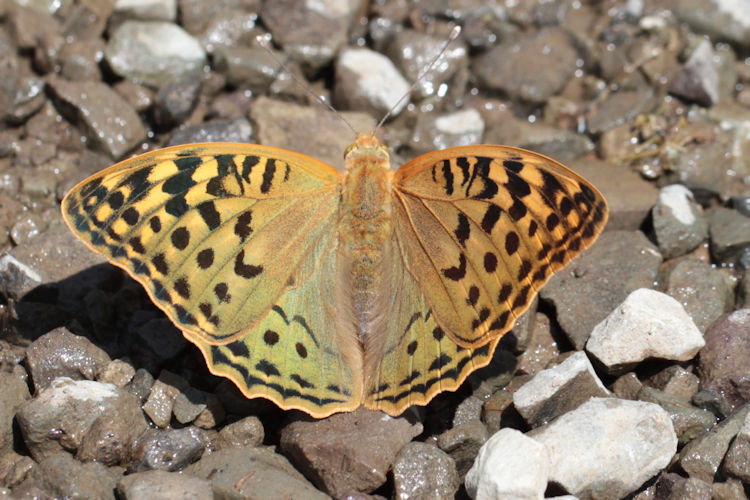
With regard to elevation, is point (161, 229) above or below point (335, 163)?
above

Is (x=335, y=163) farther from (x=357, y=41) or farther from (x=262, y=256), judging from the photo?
(x=262, y=256)

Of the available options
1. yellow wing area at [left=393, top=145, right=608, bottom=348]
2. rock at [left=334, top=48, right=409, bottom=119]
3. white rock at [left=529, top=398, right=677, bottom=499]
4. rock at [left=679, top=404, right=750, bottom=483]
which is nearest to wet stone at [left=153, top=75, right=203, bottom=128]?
rock at [left=334, top=48, right=409, bottom=119]

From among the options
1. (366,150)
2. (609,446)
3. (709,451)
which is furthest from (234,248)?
(709,451)

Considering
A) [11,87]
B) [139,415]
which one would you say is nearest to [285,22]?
[11,87]

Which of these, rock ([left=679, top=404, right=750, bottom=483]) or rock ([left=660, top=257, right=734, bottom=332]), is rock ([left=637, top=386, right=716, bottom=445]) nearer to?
rock ([left=679, top=404, right=750, bottom=483])

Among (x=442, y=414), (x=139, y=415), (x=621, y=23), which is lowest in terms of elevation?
(x=442, y=414)

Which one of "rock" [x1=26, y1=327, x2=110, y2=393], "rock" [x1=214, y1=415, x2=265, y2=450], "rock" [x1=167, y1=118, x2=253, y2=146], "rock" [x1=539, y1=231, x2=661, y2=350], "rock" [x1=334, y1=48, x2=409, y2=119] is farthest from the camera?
"rock" [x1=334, y1=48, x2=409, y2=119]
